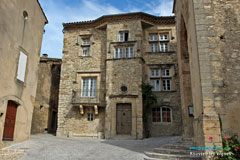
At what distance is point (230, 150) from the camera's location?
4.70m

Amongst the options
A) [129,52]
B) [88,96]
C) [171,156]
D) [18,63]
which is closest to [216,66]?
[171,156]

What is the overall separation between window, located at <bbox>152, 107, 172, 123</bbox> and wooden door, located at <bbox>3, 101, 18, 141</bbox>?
7.74 metres

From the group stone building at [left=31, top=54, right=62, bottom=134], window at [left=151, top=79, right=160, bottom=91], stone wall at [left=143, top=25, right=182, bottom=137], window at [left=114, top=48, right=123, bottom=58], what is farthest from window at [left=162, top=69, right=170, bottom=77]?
stone building at [left=31, top=54, right=62, bottom=134]

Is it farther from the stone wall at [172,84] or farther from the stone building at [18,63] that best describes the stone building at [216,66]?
the stone wall at [172,84]

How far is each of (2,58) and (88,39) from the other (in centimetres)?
807

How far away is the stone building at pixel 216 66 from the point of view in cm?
495

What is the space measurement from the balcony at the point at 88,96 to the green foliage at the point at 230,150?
8.40 m

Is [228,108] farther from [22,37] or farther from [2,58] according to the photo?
[22,37]

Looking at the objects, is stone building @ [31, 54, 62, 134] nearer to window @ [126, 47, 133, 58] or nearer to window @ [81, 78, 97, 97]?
window @ [81, 78, 97, 97]

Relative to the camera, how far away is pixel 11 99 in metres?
7.29

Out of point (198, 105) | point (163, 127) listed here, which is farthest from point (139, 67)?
point (198, 105)

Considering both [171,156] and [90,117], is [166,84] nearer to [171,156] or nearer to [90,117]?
[90,117]

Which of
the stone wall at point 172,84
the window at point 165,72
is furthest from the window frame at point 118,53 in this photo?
the window at point 165,72

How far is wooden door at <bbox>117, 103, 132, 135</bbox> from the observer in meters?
11.6
